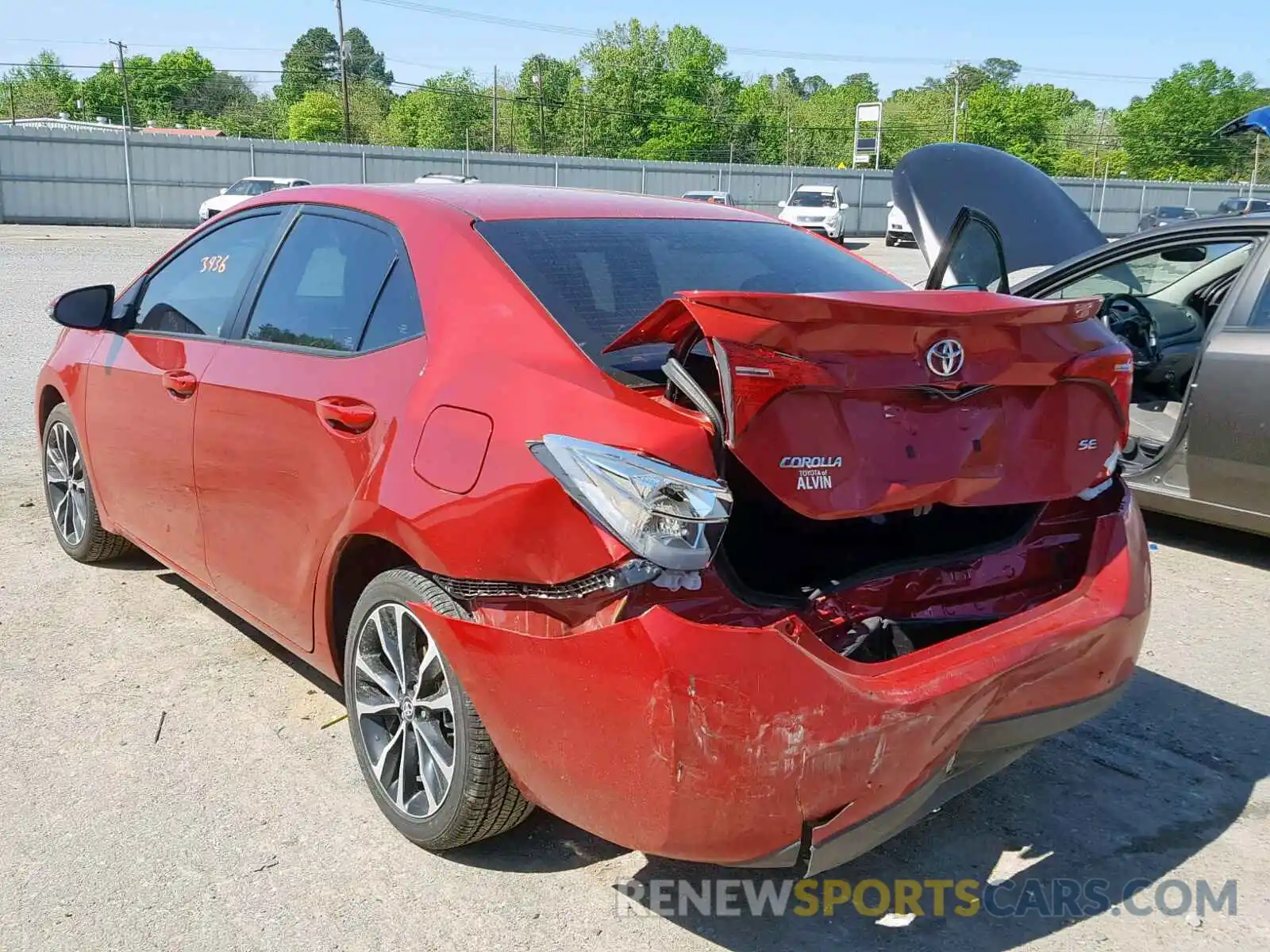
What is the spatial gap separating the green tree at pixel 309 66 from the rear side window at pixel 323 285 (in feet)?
344

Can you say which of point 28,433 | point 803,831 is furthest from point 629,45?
point 803,831

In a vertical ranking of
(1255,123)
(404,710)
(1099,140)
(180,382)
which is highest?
(1099,140)

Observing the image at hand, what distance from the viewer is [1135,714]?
150 inches

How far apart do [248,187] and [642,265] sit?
95.3 ft

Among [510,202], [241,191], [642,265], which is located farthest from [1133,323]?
[241,191]

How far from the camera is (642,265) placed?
3129 millimetres

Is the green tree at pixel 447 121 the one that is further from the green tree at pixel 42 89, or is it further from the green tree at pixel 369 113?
the green tree at pixel 42 89

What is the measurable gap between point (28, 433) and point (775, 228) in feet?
19.3

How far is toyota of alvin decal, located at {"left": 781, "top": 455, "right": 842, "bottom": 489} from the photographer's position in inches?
90.7

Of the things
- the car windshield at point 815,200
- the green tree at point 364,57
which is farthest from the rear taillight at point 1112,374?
the green tree at point 364,57

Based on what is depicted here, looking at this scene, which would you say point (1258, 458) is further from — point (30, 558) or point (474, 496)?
point (30, 558)

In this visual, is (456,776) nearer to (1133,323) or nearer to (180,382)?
(180,382)

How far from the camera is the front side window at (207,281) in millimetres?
3764

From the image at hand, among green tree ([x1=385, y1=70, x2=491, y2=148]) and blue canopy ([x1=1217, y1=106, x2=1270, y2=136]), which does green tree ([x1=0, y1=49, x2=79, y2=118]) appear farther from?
blue canopy ([x1=1217, y1=106, x2=1270, y2=136])
